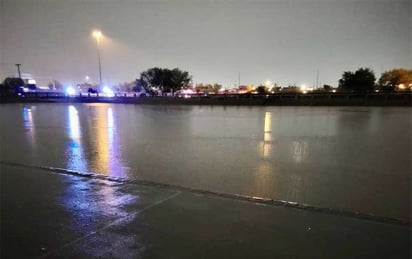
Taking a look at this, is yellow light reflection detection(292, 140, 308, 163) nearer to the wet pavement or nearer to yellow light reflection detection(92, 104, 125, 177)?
the wet pavement

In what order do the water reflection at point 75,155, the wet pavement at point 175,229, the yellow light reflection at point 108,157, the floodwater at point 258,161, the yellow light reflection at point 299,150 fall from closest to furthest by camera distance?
the wet pavement at point 175,229
the floodwater at point 258,161
the yellow light reflection at point 108,157
the water reflection at point 75,155
the yellow light reflection at point 299,150

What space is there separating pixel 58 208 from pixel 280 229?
8.81ft

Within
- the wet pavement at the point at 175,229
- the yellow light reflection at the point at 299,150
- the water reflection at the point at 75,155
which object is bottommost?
the yellow light reflection at the point at 299,150

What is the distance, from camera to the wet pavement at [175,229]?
9.99ft

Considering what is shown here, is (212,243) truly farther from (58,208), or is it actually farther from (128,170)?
(128,170)

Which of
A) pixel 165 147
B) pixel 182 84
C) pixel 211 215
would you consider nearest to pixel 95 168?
pixel 165 147

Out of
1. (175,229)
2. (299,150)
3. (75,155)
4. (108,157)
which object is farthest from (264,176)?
(75,155)

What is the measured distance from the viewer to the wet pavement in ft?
9.99

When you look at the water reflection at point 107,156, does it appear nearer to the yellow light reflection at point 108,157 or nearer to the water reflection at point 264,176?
the yellow light reflection at point 108,157

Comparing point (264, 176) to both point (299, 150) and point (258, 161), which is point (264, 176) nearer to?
point (258, 161)

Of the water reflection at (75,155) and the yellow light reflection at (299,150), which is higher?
the water reflection at (75,155)

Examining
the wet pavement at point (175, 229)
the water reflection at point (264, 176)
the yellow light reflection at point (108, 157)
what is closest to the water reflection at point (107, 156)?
the yellow light reflection at point (108, 157)

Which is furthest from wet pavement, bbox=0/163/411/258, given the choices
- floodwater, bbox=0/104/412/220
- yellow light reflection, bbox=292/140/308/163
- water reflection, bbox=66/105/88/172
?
yellow light reflection, bbox=292/140/308/163

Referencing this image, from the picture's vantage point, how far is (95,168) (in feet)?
20.6
